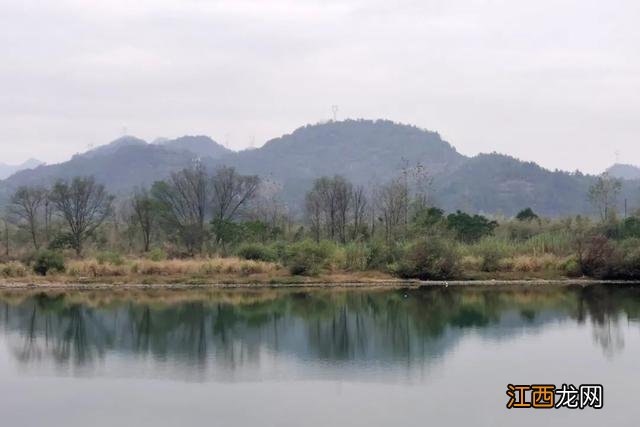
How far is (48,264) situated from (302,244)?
1252 centimetres

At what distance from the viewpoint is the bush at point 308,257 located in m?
34.3

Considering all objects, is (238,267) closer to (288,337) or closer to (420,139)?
(288,337)

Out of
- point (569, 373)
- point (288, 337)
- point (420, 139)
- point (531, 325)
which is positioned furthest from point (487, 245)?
point (420, 139)

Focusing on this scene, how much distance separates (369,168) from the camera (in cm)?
14850

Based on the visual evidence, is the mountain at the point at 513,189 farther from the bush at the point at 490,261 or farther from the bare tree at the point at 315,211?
the bush at the point at 490,261

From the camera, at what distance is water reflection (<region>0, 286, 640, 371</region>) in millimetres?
17469

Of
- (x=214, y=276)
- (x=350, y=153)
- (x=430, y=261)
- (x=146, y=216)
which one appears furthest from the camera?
(x=350, y=153)

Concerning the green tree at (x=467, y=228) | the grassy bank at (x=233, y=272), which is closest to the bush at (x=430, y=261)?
the grassy bank at (x=233, y=272)

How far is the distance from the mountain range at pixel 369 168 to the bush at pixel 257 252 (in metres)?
43.3

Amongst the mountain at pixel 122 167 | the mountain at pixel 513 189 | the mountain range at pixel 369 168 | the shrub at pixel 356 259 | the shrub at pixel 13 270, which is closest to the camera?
the shrub at pixel 13 270

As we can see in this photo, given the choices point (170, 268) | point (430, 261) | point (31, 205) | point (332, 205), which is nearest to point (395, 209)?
point (332, 205)

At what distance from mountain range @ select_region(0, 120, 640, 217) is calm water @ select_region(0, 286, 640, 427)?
176 ft

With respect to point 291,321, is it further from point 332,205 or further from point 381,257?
point 332,205

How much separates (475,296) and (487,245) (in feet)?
28.0
